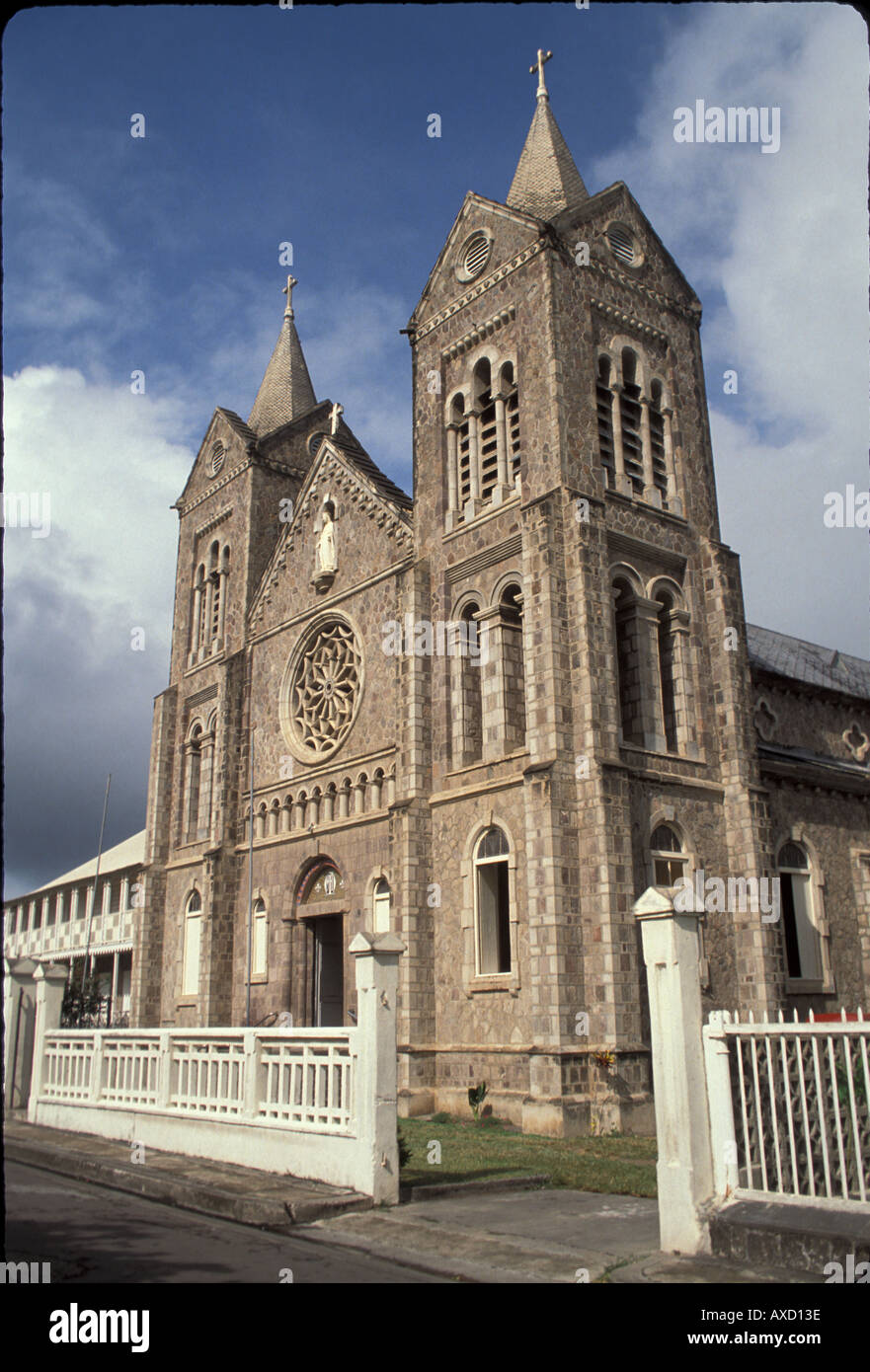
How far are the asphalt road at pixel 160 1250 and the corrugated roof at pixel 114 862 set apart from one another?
33.4 metres

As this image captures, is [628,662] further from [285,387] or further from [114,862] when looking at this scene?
[114,862]

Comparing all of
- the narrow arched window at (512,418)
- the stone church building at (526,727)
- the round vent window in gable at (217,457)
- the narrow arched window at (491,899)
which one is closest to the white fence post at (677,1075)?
the stone church building at (526,727)

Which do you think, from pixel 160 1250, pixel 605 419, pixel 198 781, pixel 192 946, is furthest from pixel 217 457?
pixel 160 1250

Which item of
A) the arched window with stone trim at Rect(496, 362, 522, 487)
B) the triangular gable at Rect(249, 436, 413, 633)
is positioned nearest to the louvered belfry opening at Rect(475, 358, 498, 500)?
the arched window with stone trim at Rect(496, 362, 522, 487)

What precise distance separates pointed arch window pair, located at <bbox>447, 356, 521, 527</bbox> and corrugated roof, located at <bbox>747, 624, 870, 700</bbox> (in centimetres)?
1073

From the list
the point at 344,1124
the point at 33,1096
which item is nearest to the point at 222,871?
the point at 33,1096

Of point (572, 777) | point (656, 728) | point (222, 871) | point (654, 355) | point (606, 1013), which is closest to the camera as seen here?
point (606, 1013)

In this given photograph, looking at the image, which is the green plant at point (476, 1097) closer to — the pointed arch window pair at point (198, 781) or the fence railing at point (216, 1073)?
the fence railing at point (216, 1073)

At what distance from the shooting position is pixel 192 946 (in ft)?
92.4

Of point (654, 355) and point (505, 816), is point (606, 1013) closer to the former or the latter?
point (505, 816)

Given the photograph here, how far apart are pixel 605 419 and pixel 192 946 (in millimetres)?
16750
